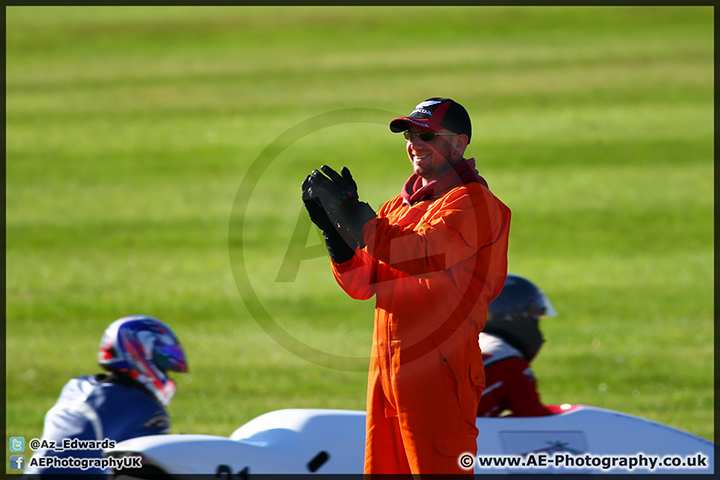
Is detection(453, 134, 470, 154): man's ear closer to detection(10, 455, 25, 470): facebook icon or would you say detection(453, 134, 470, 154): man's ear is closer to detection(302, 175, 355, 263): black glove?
detection(302, 175, 355, 263): black glove

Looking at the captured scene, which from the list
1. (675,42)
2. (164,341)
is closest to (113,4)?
(675,42)

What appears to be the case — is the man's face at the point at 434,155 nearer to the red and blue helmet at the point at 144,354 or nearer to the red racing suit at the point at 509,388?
the red racing suit at the point at 509,388

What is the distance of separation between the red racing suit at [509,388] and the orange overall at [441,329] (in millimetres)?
1284

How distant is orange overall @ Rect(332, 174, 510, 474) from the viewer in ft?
11.3

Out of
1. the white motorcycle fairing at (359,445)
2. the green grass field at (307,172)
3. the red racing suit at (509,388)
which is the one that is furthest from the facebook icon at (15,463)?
the red racing suit at (509,388)

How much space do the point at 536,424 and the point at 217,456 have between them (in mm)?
1704

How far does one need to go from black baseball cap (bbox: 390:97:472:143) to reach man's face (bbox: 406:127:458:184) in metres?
0.03

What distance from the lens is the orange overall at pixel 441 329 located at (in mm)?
3432

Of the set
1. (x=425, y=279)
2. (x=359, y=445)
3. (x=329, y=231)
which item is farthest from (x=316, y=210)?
(x=359, y=445)

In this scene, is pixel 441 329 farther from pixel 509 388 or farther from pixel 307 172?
pixel 307 172

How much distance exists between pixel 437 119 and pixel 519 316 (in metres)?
2.09

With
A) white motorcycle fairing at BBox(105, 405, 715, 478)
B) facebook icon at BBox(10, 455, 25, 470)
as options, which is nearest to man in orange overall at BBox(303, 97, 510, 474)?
white motorcycle fairing at BBox(105, 405, 715, 478)

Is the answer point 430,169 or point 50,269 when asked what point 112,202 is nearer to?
point 50,269

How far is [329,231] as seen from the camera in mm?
3432
